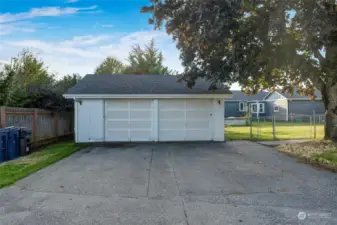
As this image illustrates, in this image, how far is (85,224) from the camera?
11.2 ft

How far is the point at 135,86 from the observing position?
13.2 meters

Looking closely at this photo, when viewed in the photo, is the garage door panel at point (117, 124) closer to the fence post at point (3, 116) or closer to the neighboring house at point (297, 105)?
the fence post at point (3, 116)

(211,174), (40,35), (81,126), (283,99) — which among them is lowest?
(211,174)

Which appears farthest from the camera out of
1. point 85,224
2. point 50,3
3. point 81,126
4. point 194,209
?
point 81,126

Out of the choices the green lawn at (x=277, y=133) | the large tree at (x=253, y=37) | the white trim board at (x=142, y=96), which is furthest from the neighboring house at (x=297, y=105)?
the white trim board at (x=142, y=96)

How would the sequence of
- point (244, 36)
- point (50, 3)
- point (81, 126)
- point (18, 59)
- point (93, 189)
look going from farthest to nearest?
point (18, 59)
point (81, 126)
point (50, 3)
point (244, 36)
point (93, 189)

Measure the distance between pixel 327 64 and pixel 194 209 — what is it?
872 centimetres

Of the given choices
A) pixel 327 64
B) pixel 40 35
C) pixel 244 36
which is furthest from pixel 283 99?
pixel 40 35

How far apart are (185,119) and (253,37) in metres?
5.23

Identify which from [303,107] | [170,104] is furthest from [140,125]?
[303,107]

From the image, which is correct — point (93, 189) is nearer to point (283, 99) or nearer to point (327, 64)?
point (327, 64)

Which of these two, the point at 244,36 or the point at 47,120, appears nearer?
the point at 244,36

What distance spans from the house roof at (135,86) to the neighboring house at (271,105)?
1910 cm

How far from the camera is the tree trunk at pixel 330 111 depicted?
1038 centimetres
